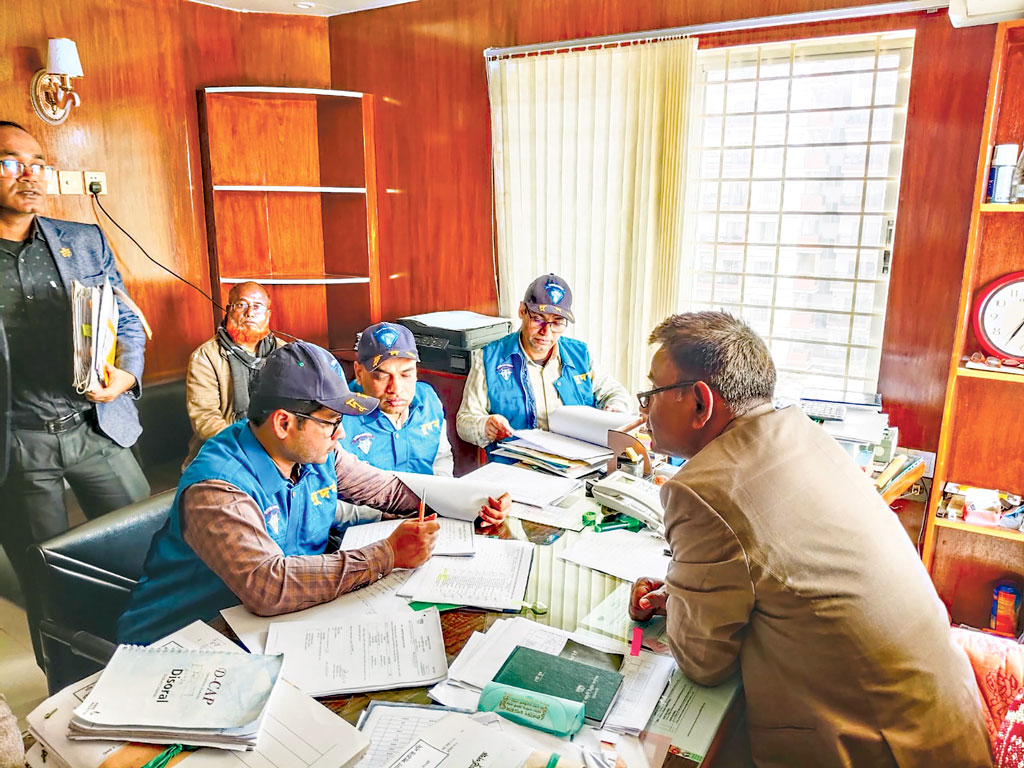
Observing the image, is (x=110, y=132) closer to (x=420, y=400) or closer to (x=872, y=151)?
(x=420, y=400)

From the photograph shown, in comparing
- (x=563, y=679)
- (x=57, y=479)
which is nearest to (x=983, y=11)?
(x=563, y=679)

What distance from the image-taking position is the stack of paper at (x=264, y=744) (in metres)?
1.04

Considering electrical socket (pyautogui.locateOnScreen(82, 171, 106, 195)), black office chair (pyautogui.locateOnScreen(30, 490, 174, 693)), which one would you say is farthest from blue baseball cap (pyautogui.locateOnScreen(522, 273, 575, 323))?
electrical socket (pyautogui.locateOnScreen(82, 171, 106, 195))

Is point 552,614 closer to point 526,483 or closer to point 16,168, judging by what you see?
point 526,483

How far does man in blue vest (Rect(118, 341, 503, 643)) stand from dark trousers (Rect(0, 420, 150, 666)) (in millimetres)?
1254

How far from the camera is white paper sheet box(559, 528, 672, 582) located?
1.62m

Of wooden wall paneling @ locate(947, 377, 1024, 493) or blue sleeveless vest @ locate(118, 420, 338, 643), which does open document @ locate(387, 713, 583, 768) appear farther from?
wooden wall paneling @ locate(947, 377, 1024, 493)

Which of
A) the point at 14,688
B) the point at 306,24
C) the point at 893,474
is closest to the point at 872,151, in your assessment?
the point at 893,474

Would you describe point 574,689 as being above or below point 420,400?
below

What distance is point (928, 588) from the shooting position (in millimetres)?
1276

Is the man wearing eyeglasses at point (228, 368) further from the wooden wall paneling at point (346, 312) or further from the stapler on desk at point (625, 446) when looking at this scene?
the stapler on desk at point (625, 446)

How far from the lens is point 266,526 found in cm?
→ 159

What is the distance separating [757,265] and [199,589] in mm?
2413

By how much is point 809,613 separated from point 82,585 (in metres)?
1.58
